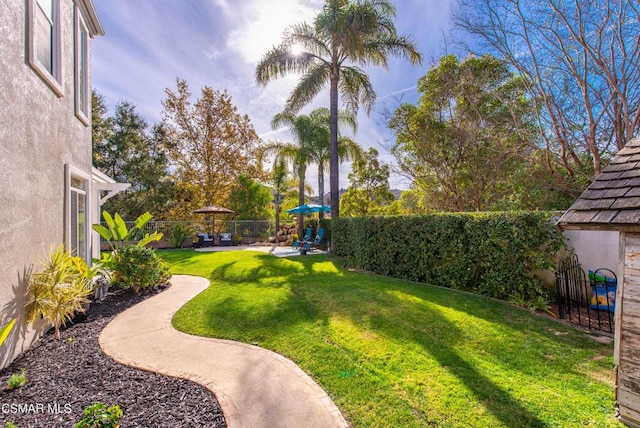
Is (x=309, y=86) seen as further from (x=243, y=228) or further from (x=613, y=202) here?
(x=613, y=202)

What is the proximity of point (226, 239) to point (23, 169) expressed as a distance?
18.3 meters

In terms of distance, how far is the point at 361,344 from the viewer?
461 centimetres

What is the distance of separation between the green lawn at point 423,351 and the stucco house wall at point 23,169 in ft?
7.84

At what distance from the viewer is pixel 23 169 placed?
430 cm

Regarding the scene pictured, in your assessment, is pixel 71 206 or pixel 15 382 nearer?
pixel 15 382

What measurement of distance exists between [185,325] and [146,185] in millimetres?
25889

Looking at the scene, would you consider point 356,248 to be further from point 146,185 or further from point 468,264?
point 146,185

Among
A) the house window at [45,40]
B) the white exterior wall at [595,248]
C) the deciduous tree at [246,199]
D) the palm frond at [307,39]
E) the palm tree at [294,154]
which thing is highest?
the palm frond at [307,39]

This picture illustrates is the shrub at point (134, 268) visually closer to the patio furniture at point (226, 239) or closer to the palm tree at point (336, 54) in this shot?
the palm tree at point (336, 54)

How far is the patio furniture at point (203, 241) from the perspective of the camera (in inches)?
828

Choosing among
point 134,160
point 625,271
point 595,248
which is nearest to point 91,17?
point 625,271

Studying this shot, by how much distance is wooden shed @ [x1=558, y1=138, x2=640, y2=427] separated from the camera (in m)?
2.93

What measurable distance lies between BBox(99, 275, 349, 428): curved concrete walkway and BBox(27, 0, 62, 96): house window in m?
4.51

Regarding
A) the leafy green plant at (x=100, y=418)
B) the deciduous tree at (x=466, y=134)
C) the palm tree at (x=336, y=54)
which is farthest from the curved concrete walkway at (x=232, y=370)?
the palm tree at (x=336, y=54)
